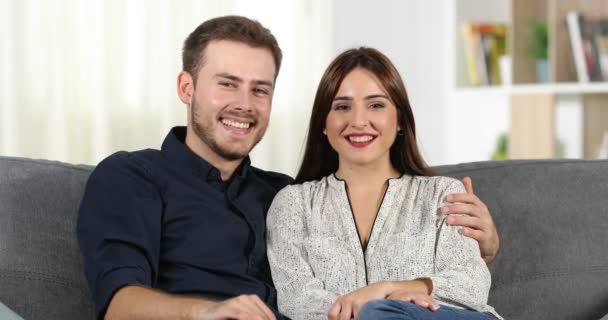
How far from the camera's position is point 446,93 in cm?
431

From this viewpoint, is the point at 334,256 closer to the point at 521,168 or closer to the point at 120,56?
the point at 521,168

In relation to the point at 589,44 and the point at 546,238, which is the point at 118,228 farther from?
the point at 589,44

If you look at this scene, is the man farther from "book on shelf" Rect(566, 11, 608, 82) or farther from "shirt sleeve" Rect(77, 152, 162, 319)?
"book on shelf" Rect(566, 11, 608, 82)

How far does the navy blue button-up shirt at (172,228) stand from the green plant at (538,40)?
2.33 m

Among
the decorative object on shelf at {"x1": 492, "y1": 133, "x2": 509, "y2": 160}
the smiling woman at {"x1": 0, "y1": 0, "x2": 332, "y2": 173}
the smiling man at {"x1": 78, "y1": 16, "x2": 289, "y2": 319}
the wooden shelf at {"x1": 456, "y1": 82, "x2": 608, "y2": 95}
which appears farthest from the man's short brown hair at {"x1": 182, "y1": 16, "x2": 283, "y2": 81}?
the decorative object on shelf at {"x1": 492, "y1": 133, "x2": 509, "y2": 160}

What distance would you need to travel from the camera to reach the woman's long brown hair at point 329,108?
78.7 inches

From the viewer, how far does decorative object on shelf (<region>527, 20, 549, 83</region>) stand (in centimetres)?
397

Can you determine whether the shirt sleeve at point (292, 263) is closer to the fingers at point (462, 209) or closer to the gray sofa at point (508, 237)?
the fingers at point (462, 209)

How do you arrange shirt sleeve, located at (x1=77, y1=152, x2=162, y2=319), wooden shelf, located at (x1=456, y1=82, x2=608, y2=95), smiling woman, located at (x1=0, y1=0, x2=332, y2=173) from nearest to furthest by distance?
shirt sleeve, located at (x1=77, y1=152, x2=162, y2=319), smiling woman, located at (x1=0, y1=0, x2=332, y2=173), wooden shelf, located at (x1=456, y1=82, x2=608, y2=95)

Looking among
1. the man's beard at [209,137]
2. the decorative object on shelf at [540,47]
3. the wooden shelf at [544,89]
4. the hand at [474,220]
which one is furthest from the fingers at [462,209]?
the decorative object on shelf at [540,47]

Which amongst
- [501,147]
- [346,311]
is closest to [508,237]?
[346,311]

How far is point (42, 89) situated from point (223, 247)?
5.71 feet

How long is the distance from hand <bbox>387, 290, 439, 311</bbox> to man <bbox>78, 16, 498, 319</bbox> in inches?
9.5

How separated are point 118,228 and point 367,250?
1.63 feet
